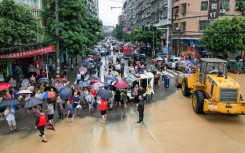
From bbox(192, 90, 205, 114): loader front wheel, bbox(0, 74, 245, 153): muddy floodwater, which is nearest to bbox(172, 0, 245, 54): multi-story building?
bbox(192, 90, 205, 114): loader front wheel

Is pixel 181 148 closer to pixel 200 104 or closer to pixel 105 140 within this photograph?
pixel 105 140

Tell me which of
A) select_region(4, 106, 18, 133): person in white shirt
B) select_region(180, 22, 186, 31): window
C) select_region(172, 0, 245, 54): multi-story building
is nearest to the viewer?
select_region(4, 106, 18, 133): person in white shirt

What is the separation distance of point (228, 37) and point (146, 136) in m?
22.9

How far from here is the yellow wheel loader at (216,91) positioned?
12.7 m

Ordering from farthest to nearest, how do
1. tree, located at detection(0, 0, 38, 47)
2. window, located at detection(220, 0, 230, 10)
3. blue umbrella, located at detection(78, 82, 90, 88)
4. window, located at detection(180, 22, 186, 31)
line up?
window, located at detection(180, 22, 186, 31), window, located at detection(220, 0, 230, 10), tree, located at detection(0, 0, 38, 47), blue umbrella, located at detection(78, 82, 90, 88)

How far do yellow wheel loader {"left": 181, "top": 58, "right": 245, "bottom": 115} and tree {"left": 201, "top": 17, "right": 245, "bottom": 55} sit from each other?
15323 millimetres

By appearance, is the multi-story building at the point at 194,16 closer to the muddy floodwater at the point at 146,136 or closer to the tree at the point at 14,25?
the tree at the point at 14,25

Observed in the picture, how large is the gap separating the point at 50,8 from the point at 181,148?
21510 mm

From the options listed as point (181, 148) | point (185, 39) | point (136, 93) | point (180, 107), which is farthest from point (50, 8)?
point (185, 39)

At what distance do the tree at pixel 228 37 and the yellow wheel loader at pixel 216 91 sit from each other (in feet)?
50.3

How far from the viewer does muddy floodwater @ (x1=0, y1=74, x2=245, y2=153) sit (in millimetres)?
10344

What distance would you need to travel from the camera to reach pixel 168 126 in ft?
42.0

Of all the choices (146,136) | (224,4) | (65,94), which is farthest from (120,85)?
(224,4)

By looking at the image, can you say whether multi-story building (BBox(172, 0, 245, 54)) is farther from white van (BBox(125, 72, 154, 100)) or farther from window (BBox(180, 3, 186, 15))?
white van (BBox(125, 72, 154, 100))
